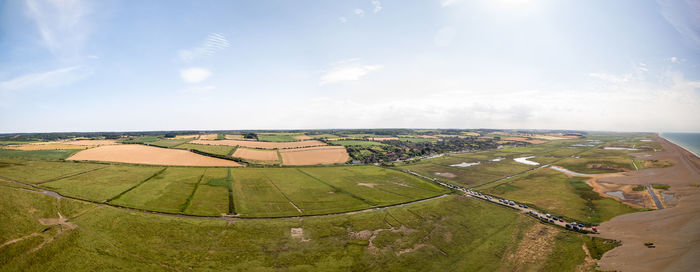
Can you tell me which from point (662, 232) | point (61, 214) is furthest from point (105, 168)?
point (662, 232)

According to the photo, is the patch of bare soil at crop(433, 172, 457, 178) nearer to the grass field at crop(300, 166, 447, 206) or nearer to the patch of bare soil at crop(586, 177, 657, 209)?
the grass field at crop(300, 166, 447, 206)

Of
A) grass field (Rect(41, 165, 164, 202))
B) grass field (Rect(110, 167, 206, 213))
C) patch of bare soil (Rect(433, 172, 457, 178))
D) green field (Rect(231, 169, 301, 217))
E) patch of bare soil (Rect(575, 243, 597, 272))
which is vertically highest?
grass field (Rect(41, 165, 164, 202))

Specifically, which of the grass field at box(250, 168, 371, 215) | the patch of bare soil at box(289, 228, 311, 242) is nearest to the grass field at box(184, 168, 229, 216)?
the grass field at box(250, 168, 371, 215)

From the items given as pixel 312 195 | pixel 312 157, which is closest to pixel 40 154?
pixel 312 157

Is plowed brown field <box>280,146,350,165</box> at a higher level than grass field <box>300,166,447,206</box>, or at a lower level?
higher

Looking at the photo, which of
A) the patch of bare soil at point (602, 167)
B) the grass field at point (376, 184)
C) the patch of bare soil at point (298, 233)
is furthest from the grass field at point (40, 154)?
the patch of bare soil at point (602, 167)
